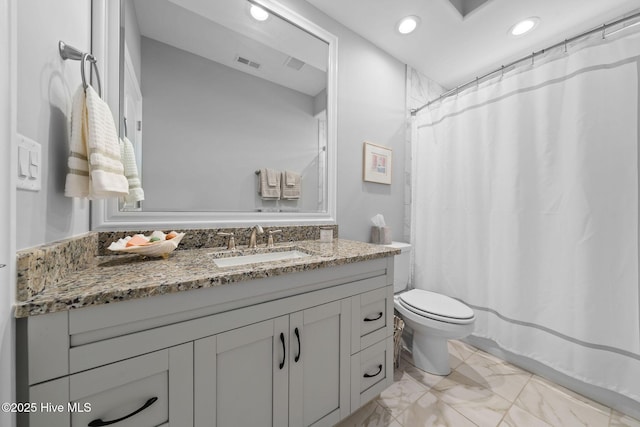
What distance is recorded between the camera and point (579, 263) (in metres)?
1.28

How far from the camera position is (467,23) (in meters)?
1.69

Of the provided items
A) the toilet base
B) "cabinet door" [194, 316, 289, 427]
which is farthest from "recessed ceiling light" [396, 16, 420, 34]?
the toilet base

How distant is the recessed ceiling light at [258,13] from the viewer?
1372 millimetres

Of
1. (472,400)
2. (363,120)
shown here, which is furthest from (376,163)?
(472,400)

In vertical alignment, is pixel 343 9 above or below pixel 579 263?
above

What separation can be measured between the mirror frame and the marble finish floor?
3.68 ft

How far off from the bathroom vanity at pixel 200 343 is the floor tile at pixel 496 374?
853 mm

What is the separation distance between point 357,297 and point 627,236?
1411mm

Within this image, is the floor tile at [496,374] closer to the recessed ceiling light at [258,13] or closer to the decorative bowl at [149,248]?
the decorative bowl at [149,248]

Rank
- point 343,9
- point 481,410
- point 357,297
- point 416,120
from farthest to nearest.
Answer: point 416,120 < point 343,9 < point 481,410 < point 357,297

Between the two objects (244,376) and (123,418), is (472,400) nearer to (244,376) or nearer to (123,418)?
(244,376)

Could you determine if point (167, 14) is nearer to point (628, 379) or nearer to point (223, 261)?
point (223, 261)

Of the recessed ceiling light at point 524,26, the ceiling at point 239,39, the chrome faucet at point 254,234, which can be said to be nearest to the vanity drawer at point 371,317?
the chrome faucet at point 254,234

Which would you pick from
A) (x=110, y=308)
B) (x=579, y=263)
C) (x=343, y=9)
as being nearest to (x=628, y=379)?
(x=579, y=263)
